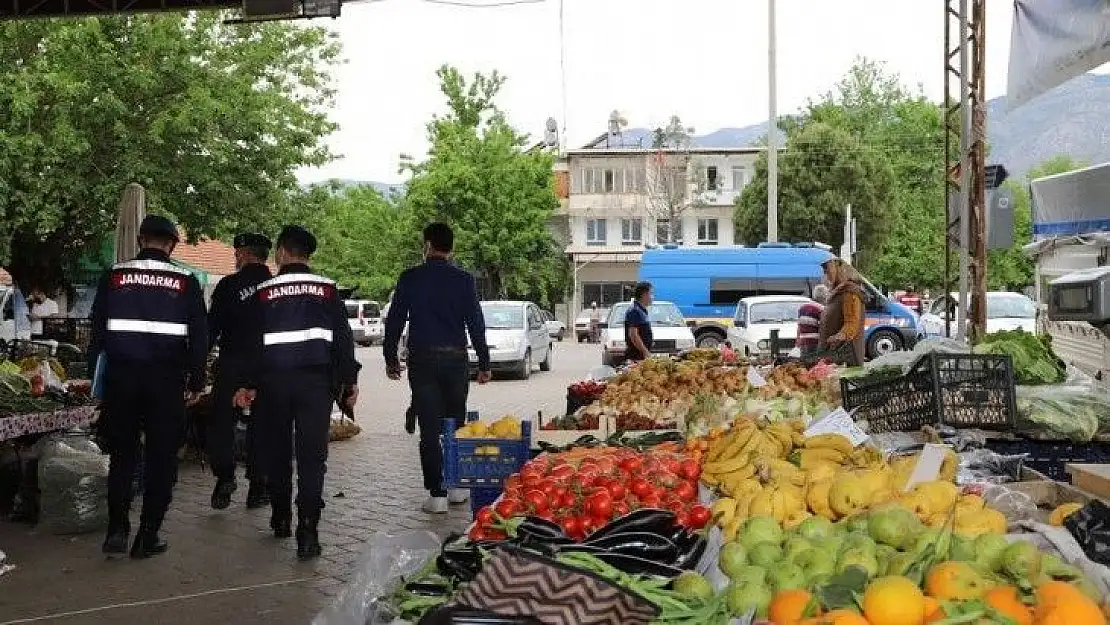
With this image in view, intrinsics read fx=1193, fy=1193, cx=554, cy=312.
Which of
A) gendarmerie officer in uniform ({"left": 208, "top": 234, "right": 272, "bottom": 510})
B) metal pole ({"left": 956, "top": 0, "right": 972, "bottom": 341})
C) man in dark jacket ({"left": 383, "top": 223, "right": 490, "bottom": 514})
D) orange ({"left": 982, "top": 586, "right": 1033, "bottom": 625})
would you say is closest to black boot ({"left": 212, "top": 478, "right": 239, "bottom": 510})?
gendarmerie officer in uniform ({"left": 208, "top": 234, "right": 272, "bottom": 510})

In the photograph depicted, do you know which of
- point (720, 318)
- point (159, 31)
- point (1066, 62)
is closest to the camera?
point (1066, 62)

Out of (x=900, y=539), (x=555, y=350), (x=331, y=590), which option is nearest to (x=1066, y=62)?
(x=900, y=539)

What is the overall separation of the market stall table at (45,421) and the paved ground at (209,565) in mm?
720

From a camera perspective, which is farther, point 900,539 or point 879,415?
point 879,415

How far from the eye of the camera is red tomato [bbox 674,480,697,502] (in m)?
4.98

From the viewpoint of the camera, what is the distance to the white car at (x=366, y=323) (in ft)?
159

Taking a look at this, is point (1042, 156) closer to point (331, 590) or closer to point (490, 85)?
point (490, 85)

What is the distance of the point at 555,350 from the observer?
42312 millimetres

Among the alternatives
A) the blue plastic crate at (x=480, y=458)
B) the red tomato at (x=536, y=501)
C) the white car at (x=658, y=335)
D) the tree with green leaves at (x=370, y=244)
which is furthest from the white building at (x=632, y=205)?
the red tomato at (x=536, y=501)

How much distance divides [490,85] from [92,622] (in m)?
45.5

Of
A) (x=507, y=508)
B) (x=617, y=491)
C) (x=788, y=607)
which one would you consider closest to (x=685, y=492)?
(x=617, y=491)

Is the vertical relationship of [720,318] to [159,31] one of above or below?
below

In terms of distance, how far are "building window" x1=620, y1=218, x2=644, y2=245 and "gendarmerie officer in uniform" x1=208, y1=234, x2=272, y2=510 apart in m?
58.5

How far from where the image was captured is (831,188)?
51750 mm
